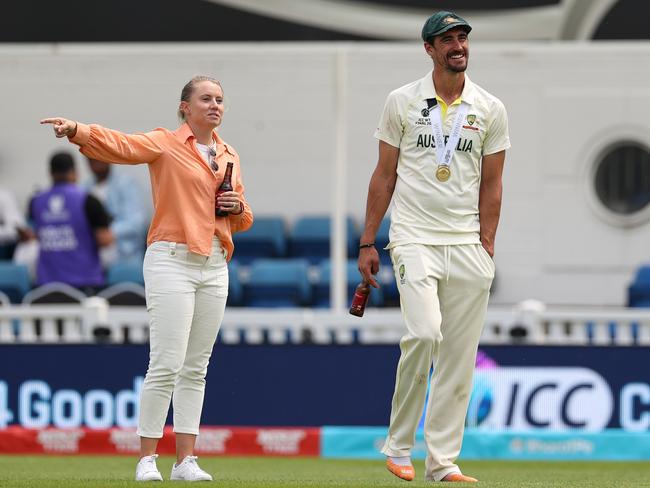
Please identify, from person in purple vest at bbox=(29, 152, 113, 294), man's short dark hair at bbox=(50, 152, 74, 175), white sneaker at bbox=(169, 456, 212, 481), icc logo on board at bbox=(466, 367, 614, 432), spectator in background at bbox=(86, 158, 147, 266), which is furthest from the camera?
spectator in background at bbox=(86, 158, 147, 266)

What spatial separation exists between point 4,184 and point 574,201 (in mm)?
5592

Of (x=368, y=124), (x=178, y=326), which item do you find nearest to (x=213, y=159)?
(x=178, y=326)

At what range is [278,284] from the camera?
13.0m

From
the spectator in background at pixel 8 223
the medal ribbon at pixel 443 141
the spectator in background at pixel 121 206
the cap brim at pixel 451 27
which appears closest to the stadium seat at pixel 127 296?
the spectator in background at pixel 121 206

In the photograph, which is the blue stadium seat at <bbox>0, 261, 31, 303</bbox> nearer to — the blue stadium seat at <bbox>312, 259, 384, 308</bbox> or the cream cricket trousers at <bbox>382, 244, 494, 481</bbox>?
the blue stadium seat at <bbox>312, 259, 384, 308</bbox>

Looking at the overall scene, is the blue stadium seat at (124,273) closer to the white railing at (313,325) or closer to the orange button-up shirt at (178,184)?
the white railing at (313,325)

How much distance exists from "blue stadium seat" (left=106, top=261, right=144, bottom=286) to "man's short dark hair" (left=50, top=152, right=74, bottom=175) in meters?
1.61

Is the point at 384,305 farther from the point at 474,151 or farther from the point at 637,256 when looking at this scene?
the point at 474,151

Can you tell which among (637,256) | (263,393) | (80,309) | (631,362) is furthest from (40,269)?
(637,256)

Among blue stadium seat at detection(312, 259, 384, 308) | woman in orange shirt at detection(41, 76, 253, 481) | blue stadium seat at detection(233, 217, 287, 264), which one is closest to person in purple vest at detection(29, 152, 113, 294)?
blue stadium seat at detection(312, 259, 384, 308)

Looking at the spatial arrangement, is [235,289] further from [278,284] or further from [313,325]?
[313,325]

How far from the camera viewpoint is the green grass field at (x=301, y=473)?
20.8 feet

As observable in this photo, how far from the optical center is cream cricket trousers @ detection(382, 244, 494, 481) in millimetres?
6305

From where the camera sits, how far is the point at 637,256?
46.4ft
